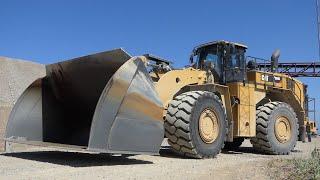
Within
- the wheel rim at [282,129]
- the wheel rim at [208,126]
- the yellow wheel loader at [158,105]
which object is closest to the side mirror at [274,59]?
the yellow wheel loader at [158,105]

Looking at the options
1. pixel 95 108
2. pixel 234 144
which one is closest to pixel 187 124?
pixel 95 108

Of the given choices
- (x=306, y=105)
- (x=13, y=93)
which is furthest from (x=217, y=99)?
(x=13, y=93)

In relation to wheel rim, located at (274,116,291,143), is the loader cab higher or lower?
higher

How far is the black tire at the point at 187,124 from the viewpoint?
9.85 m

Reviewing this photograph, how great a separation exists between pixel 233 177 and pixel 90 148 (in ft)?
7.73

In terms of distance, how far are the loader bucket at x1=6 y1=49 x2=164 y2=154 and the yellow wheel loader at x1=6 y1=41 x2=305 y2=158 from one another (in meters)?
0.02

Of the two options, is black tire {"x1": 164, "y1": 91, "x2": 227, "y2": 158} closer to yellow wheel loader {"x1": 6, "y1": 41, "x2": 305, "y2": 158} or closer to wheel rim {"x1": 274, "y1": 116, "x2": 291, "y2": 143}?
yellow wheel loader {"x1": 6, "y1": 41, "x2": 305, "y2": 158}

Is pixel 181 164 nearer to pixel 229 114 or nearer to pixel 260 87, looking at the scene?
pixel 229 114

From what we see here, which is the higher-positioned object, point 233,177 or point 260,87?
point 260,87

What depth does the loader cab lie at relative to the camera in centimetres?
1256

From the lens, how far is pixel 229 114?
1195 centimetres

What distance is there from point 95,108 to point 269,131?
208 inches

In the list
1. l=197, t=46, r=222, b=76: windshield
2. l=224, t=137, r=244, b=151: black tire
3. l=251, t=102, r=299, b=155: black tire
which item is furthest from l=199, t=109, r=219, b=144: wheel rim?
l=224, t=137, r=244, b=151: black tire

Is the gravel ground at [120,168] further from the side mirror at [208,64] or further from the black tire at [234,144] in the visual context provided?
the black tire at [234,144]
